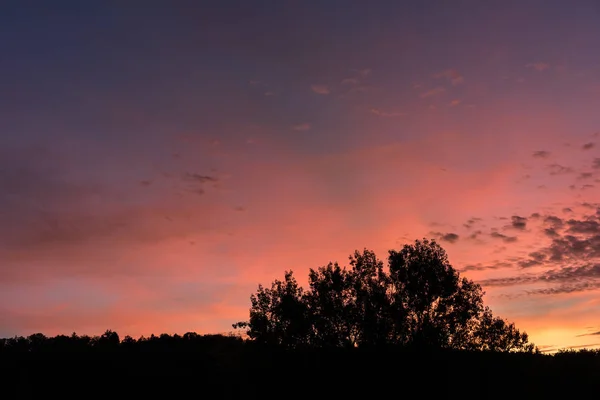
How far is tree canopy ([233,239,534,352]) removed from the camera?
60375mm

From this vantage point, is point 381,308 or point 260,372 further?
point 381,308

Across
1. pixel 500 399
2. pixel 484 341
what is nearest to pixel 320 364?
pixel 500 399

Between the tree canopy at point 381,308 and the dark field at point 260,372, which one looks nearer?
the dark field at point 260,372

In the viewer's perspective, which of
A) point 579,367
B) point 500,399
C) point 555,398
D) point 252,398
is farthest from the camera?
point 579,367

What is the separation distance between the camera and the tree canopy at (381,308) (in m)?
60.4

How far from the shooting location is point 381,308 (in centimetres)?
6147

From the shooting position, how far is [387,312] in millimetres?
60938

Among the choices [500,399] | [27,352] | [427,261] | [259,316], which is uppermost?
[427,261]

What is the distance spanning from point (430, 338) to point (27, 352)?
4385 cm

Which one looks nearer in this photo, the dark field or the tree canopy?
the dark field

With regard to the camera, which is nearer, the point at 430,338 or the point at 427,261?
the point at 430,338

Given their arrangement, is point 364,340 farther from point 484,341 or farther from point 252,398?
point 252,398

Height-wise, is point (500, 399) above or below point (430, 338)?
below

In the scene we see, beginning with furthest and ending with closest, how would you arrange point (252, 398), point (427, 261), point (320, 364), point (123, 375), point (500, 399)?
point (427, 261) → point (500, 399) → point (320, 364) → point (252, 398) → point (123, 375)
